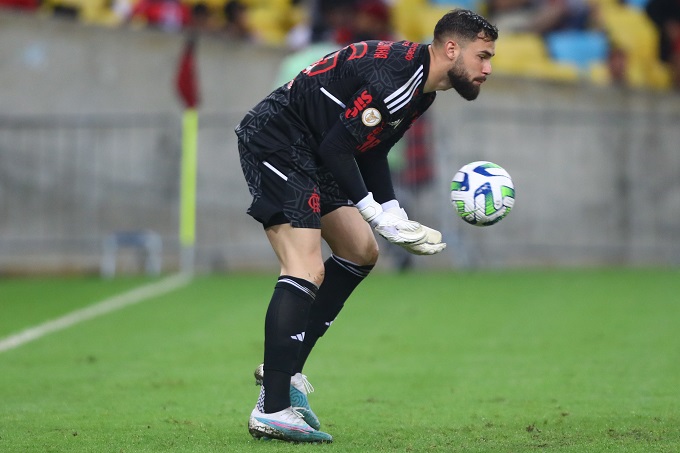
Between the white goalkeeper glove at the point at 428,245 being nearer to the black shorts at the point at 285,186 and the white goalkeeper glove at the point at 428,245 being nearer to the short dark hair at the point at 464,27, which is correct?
the black shorts at the point at 285,186

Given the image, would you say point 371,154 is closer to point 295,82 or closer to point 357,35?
point 295,82

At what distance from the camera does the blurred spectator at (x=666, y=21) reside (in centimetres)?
1777


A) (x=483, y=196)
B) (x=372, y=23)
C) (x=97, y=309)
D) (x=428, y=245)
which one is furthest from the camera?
(x=372, y=23)

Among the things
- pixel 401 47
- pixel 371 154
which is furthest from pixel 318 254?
pixel 401 47

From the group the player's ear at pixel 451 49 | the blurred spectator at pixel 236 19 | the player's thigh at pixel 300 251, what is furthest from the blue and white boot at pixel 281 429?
the blurred spectator at pixel 236 19

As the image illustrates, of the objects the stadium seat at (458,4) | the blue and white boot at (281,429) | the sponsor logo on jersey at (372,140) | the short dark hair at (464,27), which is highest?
the stadium seat at (458,4)

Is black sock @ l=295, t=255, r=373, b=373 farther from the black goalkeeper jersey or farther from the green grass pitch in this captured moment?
the black goalkeeper jersey

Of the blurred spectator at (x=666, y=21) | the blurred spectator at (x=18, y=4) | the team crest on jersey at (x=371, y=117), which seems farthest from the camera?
the blurred spectator at (x=666, y=21)

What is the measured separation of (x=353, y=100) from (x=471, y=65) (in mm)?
604

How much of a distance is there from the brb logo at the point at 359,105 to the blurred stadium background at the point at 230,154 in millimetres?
10011

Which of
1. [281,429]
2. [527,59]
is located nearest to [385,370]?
[281,429]

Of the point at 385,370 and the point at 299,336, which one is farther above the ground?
the point at 299,336

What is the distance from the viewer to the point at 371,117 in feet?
18.8

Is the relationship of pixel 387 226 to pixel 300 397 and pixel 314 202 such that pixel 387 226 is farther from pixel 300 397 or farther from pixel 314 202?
pixel 300 397
